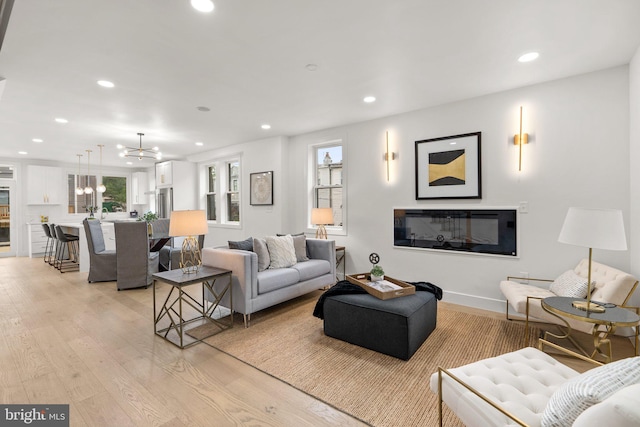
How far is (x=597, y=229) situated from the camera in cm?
202

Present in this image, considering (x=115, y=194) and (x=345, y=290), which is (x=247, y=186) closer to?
(x=345, y=290)

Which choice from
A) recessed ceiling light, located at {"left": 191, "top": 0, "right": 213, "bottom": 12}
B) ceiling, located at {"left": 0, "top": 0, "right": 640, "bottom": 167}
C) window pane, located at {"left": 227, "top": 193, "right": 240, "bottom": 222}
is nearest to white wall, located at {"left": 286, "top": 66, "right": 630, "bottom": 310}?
ceiling, located at {"left": 0, "top": 0, "right": 640, "bottom": 167}

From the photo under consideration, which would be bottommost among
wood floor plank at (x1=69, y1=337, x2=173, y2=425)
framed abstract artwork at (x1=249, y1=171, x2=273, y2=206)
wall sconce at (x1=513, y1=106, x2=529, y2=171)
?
wood floor plank at (x1=69, y1=337, x2=173, y2=425)

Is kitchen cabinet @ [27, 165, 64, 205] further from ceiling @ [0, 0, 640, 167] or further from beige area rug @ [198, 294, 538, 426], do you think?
beige area rug @ [198, 294, 538, 426]

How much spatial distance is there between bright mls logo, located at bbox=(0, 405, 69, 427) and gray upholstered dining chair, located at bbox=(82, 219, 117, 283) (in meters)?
3.59

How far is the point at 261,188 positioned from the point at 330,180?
1.49 m

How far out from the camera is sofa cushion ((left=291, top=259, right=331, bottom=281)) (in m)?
3.89

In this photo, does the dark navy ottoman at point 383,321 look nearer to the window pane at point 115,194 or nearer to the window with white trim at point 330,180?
the window with white trim at point 330,180

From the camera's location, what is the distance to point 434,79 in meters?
3.22

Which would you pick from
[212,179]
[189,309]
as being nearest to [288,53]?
[189,309]

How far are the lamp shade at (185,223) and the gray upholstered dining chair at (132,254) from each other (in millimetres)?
2146

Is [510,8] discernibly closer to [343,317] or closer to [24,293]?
[343,317]

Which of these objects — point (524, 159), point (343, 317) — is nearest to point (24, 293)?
point (343, 317)

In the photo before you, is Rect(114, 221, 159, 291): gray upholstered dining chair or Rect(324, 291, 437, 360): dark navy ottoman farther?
Rect(114, 221, 159, 291): gray upholstered dining chair
